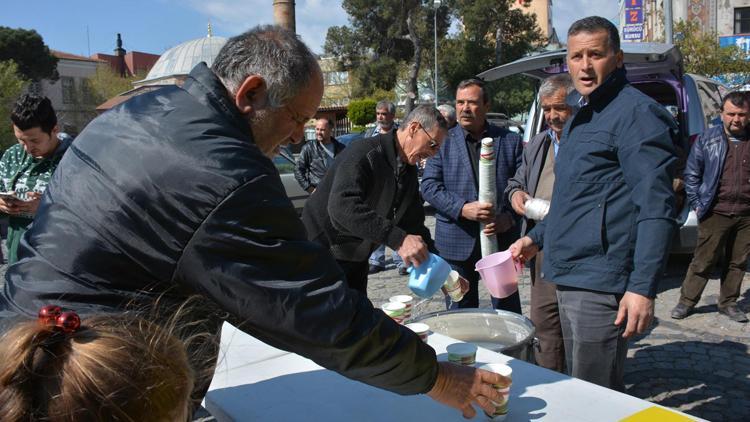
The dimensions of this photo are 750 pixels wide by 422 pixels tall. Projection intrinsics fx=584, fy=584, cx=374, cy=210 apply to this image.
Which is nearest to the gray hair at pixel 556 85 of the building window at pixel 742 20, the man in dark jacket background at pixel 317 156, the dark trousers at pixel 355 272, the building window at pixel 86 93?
the dark trousers at pixel 355 272

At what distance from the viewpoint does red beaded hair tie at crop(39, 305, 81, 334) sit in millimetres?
905

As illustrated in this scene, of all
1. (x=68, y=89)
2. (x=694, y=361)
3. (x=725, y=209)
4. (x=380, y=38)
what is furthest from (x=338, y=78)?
(x=694, y=361)

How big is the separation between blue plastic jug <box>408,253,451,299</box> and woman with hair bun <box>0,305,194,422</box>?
5.22 feet

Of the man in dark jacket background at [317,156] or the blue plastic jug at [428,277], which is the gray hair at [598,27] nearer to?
the blue plastic jug at [428,277]

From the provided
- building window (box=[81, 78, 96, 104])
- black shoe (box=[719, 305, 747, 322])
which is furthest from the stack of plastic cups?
building window (box=[81, 78, 96, 104])

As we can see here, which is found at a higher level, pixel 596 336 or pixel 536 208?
pixel 536 208

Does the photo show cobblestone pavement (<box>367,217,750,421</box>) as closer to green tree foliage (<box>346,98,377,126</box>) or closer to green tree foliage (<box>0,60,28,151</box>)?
green tree foliage (<box>346,98,377,126</box>)

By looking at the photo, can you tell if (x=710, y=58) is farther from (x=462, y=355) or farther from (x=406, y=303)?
(x=462, y=355)

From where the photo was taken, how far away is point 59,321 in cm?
91

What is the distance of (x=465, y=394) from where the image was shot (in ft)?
5.11

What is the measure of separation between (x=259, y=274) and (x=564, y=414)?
39.9 inches

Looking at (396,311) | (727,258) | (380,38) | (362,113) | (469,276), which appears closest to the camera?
(396,311)

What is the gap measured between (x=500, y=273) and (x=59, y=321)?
1.99m

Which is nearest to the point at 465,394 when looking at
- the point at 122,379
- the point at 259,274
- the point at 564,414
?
the point at 564,414
